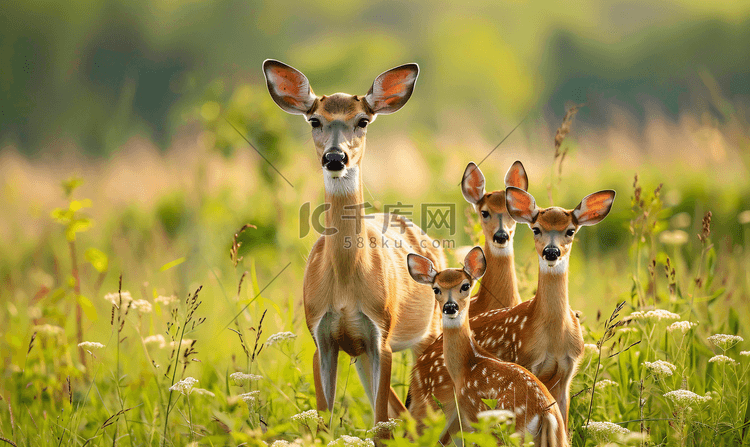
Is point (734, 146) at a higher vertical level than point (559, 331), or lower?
higher

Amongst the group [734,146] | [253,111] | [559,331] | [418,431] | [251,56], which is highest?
[251,56]

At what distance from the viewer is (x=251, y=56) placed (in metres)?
15.0

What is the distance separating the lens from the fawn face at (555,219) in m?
3.47

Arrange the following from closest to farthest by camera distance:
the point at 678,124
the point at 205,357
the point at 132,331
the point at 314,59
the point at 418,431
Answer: the point at 418,431
the point at 205,357
the point at 132,331
the point at 678,124
the point at 314,59

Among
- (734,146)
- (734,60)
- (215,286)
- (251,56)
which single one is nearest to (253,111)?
(215,286)

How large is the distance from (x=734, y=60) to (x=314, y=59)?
27.9 ft

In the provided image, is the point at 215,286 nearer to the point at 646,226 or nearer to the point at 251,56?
the point at 646,226

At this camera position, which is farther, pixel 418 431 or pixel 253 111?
pixel 253 111

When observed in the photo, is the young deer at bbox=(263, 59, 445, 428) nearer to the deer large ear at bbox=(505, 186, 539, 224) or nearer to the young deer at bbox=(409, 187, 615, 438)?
the young deer at bbox=(409, 187, 615, 438)

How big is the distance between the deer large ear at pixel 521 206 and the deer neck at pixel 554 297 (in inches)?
10.3

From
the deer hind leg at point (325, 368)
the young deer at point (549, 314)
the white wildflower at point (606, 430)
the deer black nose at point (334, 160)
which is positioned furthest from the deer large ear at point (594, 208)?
the deer hind leg at point (325, 368)

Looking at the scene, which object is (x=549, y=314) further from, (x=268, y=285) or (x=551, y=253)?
(x=268, y=285)

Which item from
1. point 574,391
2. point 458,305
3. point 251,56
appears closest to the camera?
point 458,305

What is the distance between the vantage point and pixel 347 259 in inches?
150
